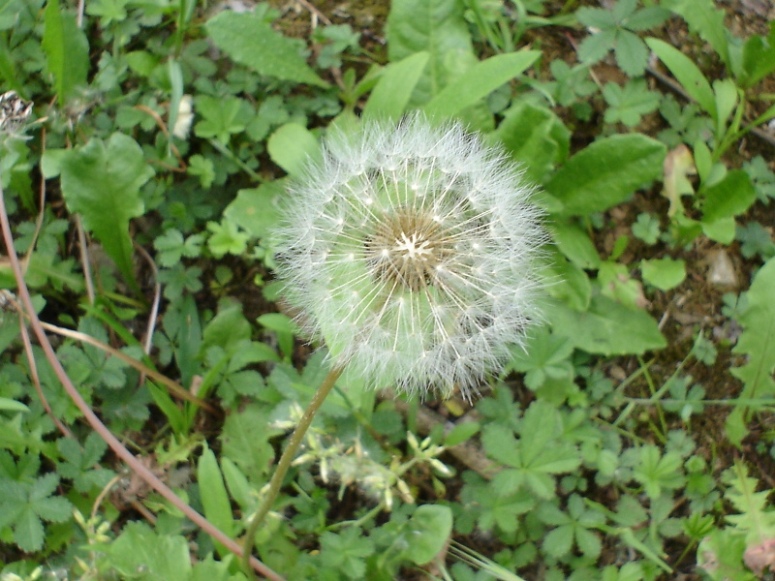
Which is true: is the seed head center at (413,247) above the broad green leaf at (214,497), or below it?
above

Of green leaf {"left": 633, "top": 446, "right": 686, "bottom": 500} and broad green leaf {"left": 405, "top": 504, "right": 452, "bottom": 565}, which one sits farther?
green leaf {"left": 633, "top": 446, "right": 686, "bottom": 500}

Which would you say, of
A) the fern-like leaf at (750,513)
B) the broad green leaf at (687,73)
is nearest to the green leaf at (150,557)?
the fern-like leaf at (750,513)

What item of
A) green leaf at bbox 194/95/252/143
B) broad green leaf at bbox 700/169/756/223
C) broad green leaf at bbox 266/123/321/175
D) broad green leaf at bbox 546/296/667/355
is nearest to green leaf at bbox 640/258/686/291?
broad green leaf at bbox 546/296/667/355

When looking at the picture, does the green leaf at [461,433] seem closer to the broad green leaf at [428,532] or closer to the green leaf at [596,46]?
the broad green leaf at [428,532]

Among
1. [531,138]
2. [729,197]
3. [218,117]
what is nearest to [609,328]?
[729,197]

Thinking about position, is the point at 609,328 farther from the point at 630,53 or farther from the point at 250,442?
the point at 250,442

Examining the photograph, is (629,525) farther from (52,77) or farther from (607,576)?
(52,77)

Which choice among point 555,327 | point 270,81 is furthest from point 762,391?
point 270,81

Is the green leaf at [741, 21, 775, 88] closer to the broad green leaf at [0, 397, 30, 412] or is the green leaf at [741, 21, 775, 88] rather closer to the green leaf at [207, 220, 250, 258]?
the green leaf at [207, 220, 250, 258]
